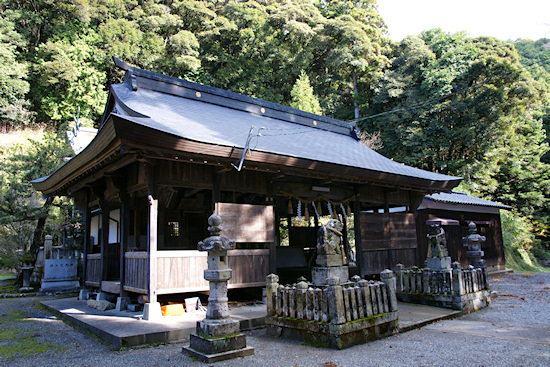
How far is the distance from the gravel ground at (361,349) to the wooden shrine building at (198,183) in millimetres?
1520

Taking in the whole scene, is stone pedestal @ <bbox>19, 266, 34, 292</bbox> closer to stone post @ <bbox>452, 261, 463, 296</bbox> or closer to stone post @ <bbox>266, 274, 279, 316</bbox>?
stone post @ <bbox>266, 274, 279, 316</bbox>

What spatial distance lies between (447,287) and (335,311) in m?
4.52

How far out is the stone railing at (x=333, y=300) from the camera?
221 inches

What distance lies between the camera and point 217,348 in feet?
16.5

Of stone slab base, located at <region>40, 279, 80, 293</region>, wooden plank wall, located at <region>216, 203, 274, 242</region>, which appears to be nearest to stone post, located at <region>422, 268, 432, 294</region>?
wooden plank wall, located at <region>216, 203, 274, 242</region>

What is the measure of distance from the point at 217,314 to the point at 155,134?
312 cm

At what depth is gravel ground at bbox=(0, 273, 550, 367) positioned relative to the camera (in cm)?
495

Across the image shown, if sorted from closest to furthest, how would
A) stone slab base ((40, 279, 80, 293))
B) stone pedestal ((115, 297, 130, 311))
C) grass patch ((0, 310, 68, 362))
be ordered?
grass patch ((0, 310, 68, 362)), stone pedestal ((115, 297, 130, 311)), stone slab base ((40, 279, 80, 293))

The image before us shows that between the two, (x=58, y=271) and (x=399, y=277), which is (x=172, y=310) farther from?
(x=58, y=271)

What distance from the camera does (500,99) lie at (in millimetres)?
25625

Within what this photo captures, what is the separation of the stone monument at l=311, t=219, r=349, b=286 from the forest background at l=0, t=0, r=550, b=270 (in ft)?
58.9

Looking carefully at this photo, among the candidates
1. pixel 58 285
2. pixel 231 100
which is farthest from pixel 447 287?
pixel 58 285

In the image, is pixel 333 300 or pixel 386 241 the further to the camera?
pixel 386 241

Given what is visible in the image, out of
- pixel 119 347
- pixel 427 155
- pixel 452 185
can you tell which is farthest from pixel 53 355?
pixel 427 155
